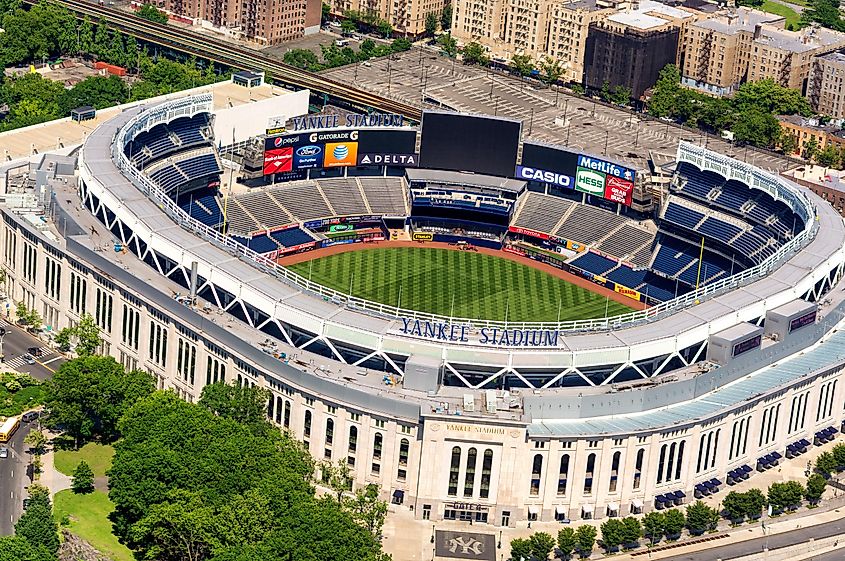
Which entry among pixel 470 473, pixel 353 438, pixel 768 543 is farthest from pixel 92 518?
pixel 768 543

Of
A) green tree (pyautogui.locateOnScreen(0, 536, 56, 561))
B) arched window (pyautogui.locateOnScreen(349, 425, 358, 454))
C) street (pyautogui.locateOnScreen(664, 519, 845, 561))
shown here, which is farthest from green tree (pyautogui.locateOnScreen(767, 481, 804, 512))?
green tree (pyautogui.locateOnScreen(0, 536, 56, 561))

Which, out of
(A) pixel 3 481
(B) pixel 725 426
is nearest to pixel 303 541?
(A) pixel 3 481

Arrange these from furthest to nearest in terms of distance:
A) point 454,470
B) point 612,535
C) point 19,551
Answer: point 454,470
point 612,535
point 19,551

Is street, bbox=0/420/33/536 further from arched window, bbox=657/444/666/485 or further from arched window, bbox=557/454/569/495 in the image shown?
arched window, bbox=657/444/666/485

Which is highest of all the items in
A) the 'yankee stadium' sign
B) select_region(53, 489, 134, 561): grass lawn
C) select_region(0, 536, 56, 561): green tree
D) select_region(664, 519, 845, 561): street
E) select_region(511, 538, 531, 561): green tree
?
the 'yankee stadium' sign

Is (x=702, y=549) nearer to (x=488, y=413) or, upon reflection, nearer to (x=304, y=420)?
(x=488, y=413)

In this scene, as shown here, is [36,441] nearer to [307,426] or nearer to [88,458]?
[88,458]
